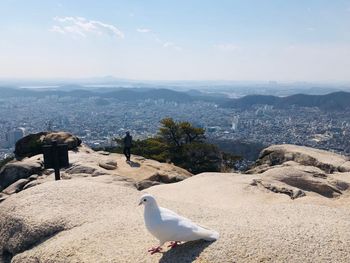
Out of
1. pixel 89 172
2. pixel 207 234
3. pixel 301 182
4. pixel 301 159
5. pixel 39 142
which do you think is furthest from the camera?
pixel 39 142

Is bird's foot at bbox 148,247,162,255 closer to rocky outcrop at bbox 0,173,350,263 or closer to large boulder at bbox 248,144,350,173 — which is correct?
rocky outcrop at bbox 0,173,350,263

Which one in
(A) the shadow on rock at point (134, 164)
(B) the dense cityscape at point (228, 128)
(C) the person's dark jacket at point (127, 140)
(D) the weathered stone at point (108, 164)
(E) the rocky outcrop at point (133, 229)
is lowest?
(B) the dense cityscape at point (228, 128)

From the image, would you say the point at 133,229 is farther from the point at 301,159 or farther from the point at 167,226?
the point at 301,159

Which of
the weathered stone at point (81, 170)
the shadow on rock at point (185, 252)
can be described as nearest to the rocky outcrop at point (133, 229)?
the shadow on rock at point (185, 252)

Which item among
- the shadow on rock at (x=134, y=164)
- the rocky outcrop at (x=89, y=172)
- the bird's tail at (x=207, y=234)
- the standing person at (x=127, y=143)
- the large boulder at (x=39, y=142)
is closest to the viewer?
the bird's tail at (x=207, y=234)

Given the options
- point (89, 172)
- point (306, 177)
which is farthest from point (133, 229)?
point (306, 177)

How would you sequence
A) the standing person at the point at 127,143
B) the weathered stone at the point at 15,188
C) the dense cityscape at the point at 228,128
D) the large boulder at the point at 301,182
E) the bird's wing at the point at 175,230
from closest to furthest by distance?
the bird's wing at the point at 175,230 → the large boulder at the point at 301,182 → the weathered stone at the point at 15,188 → the standing person at the point at 127,143 → the dense cityscape at the point at 228,128

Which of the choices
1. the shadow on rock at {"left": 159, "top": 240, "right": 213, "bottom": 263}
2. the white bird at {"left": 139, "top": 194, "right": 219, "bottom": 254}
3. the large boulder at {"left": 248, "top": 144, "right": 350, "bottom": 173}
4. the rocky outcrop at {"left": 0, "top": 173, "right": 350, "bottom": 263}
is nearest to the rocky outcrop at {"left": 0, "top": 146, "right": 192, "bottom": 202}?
the rocky outcrop at {"left": 0, "top": 173, "right": 350, "bottom": 263}

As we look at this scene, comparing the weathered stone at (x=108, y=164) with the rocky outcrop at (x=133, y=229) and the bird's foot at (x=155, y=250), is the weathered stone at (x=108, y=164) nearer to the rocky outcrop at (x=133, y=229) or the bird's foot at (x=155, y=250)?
the rocky outcrop at (x=133, y=229)
